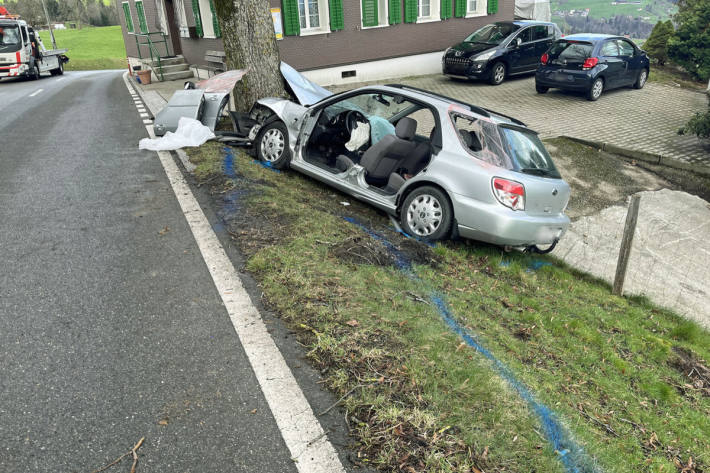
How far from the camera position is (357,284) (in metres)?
4.29

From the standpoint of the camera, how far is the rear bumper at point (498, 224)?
5.63 m

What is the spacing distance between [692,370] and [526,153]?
2.77 metres

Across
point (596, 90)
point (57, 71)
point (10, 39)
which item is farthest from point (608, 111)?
point (57, 71)

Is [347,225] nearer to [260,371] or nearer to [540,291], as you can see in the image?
[540,291]

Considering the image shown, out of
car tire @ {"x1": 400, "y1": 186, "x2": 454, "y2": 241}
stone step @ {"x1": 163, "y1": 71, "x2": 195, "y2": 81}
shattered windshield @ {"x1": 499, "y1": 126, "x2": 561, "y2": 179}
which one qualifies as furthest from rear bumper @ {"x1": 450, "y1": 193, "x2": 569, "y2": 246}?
stone step @ {"x1": 163, "y1": 71, "x2": 195, "y2": 81}

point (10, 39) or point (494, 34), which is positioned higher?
point (10, 39)

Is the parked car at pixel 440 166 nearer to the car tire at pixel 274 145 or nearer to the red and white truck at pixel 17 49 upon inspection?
the car tire at pixel 274 145

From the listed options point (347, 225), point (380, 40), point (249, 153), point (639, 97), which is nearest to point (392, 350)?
point (347, 225)

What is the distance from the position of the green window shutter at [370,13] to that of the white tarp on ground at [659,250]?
1261cm

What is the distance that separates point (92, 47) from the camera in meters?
63.2

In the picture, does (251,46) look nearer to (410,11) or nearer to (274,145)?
(274,145)

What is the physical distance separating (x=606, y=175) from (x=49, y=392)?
10388 mm

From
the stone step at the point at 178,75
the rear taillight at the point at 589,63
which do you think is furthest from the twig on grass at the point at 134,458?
the stone step at the point at 178,75

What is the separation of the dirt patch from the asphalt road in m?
3.50
